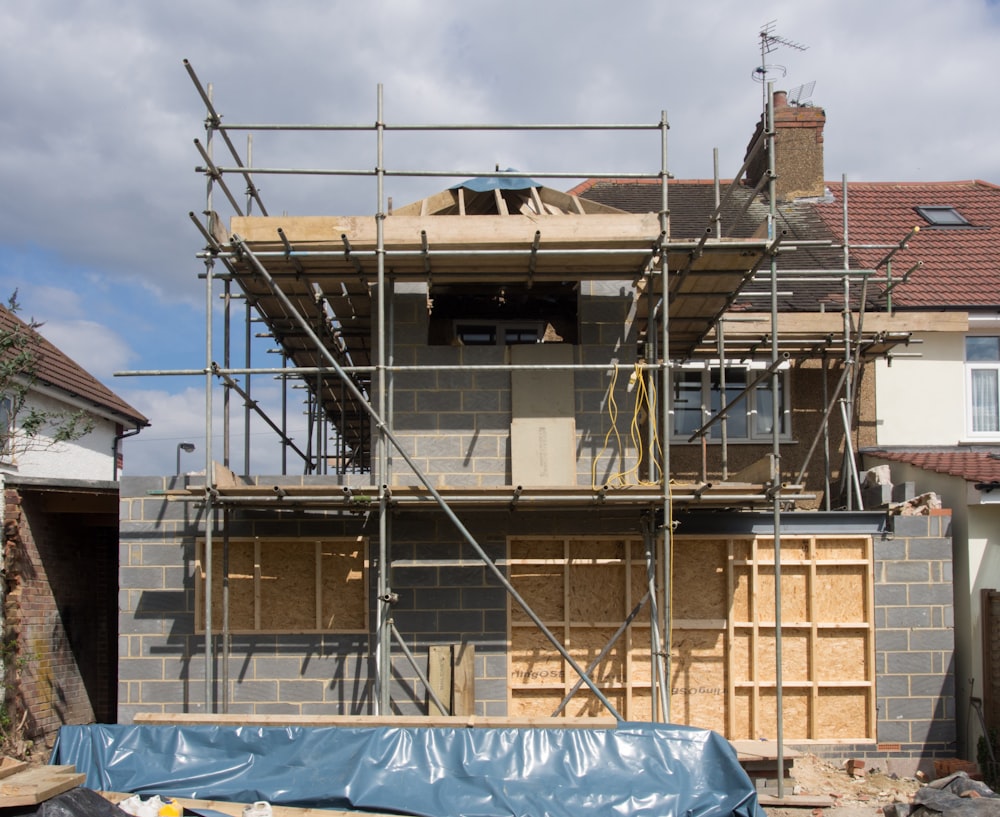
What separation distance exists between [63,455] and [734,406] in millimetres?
10820

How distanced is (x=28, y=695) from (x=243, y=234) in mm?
6295

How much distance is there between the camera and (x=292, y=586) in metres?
11.6

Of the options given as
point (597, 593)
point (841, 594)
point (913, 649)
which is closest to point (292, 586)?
point (597, 593)

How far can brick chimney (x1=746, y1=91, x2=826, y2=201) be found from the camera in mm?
18219

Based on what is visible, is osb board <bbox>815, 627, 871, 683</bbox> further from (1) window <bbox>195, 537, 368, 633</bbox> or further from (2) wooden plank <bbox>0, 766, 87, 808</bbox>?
(2) wooden plank <bbox>0, 766, 87, 808</bbox>

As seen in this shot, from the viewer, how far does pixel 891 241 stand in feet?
56.2

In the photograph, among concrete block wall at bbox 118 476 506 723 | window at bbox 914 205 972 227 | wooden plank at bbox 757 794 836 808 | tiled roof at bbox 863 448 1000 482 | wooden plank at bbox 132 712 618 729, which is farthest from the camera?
window at bbox 914 205 972 227

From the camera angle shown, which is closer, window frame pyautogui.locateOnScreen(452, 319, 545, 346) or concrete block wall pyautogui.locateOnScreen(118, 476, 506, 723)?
concrete block wall pyautogui.locateOnScreen(118, 476, 506, 723)

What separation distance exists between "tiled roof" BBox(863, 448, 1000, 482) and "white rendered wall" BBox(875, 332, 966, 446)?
0.79ft

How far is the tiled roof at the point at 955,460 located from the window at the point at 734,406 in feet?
4.58

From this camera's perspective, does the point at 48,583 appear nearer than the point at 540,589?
No

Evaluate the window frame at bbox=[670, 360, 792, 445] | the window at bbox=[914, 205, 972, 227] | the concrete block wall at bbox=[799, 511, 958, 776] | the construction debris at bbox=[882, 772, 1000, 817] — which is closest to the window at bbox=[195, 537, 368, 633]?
the concrete block wall at bbox=[799, 511, 958, 776]

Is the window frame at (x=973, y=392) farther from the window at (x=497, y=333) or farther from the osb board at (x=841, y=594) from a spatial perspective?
the window at (x=497, y=333)

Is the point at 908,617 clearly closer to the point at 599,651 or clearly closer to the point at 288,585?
the point at 599,651
